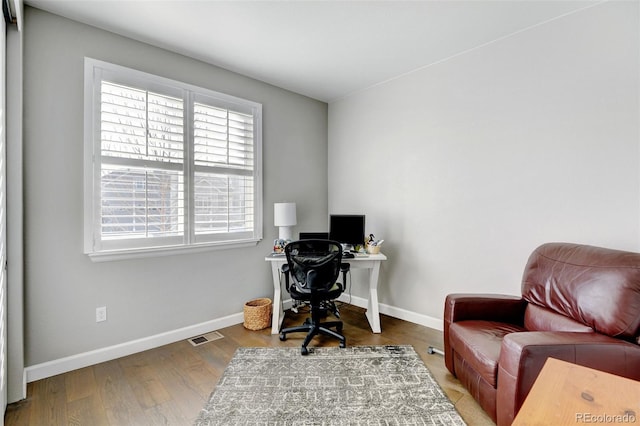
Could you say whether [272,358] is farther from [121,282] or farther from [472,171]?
[472,171]

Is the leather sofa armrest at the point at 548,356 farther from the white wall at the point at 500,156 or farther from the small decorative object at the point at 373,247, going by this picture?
the small decorative object at the point at 373,247

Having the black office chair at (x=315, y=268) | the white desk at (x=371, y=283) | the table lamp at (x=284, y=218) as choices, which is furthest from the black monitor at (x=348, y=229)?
the black office chair at (x=315, y=268)

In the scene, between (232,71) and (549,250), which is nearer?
(549,250)

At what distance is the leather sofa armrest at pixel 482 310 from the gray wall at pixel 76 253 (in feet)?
6.97

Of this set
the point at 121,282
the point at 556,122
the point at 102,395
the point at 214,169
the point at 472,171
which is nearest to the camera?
the point at 102,395

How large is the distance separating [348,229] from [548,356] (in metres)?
2.19

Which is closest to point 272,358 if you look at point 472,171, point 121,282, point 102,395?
point 102,395

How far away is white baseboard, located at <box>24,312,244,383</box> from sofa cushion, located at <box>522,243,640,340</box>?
109 inches

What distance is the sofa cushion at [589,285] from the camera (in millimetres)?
1626

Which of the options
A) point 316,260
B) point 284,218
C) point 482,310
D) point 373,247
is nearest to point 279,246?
point 284,218

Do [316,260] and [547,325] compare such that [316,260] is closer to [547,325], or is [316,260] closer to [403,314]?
[403,314]

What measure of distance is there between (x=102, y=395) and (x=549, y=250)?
10.7ft

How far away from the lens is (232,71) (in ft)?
10.7

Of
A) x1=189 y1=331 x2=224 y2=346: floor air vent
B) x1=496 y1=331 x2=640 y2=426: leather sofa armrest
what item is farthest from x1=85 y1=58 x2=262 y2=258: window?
x1=496 y1=331 x2=640 y2=426: leather sofa armrest
